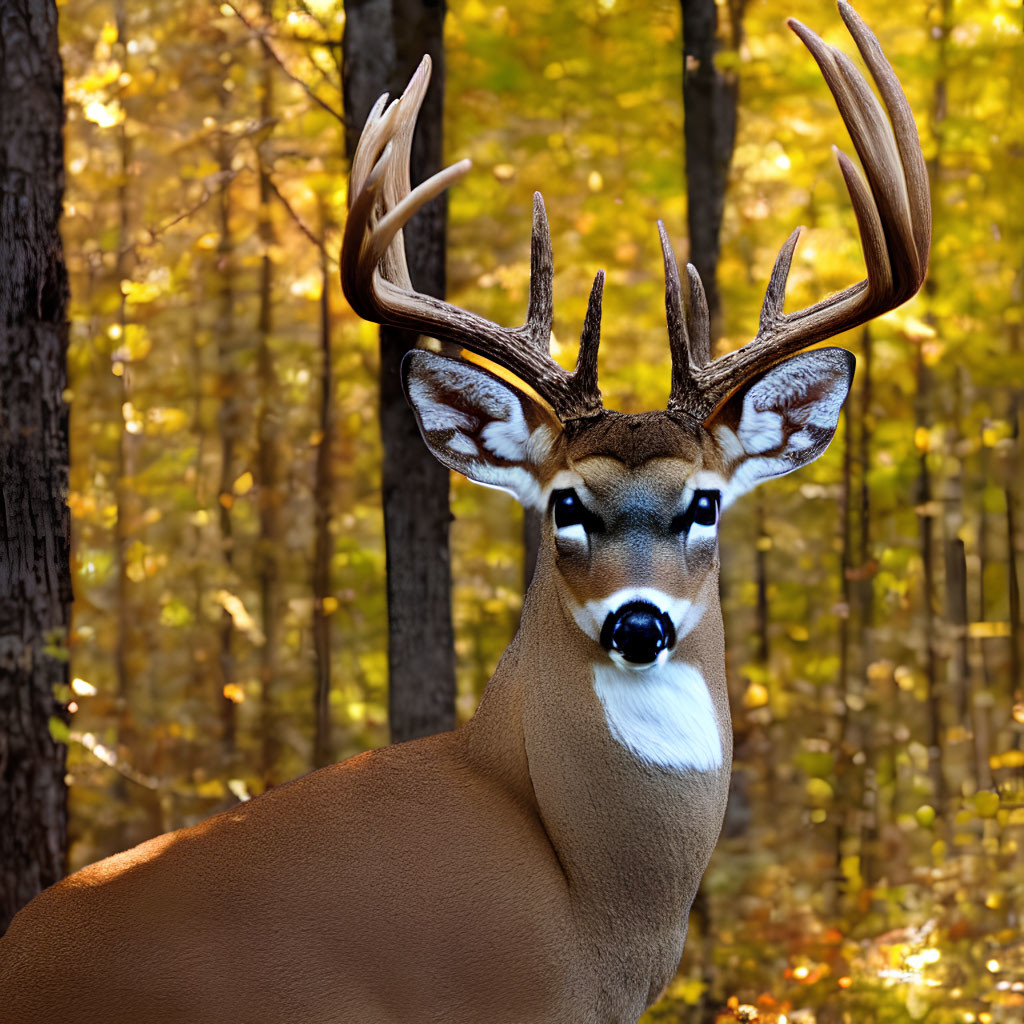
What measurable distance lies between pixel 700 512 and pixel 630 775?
2.44 ft

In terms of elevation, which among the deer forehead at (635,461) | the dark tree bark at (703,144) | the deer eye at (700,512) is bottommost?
the deer eye at (700,512)

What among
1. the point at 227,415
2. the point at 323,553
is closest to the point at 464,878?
the point at 323,553

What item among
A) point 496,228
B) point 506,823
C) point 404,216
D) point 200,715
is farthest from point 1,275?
point 200,715

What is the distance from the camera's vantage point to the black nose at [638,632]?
3.03 metres

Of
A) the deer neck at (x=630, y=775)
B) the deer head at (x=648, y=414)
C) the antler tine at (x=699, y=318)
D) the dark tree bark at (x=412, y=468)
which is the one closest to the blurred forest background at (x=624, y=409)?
the dark tree bark at (x=412, y=468)

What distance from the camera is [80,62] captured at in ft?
32.1

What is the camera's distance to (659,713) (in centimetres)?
330

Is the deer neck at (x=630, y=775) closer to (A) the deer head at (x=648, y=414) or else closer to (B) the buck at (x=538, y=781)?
(B) the buck at (x=538, y=781)

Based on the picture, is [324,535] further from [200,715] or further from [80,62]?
[80,62]

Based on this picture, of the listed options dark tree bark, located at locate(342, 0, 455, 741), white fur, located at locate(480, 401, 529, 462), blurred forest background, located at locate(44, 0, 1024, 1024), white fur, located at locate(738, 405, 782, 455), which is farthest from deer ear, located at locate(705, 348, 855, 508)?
blurred forest background, located at locate(44, 0, 1024, 1024)

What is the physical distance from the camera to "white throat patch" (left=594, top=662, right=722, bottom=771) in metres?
3.29

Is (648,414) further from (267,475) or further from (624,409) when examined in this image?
(267,475)

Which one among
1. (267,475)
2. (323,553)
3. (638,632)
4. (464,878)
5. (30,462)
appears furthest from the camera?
(267,475)

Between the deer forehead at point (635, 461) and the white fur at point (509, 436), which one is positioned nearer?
the deer forehead at point (635, 461)
